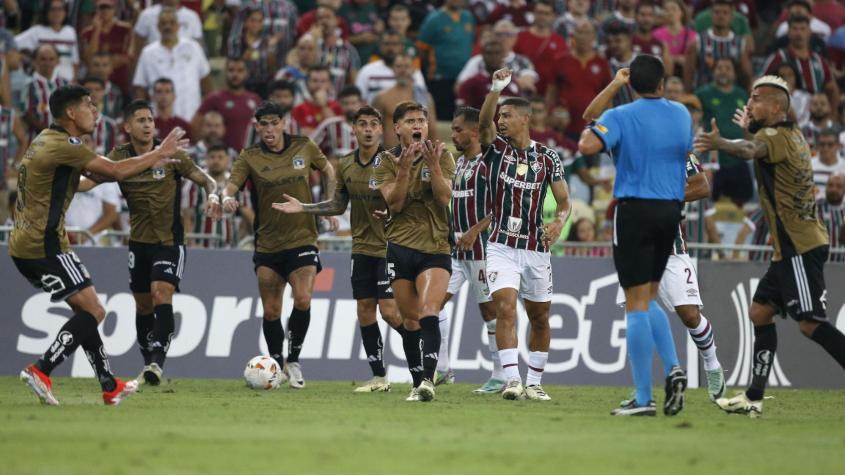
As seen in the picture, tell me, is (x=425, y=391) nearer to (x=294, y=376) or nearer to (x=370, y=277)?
(x=370, y=277)

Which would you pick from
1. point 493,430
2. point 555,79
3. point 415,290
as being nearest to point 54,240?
point 415,290

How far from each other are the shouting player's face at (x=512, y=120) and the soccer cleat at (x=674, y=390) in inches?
136

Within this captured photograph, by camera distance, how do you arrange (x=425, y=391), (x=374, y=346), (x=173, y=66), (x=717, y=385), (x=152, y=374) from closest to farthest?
(x=425, y=391), (x=717, y=385), (x=152, y=374), (x=374, y=346), (x=173, y=66)

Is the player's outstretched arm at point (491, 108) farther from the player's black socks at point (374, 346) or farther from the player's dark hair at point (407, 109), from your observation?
the player's black socks at point (374, 346)

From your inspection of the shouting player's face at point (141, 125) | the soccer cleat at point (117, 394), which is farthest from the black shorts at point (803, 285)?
the shouting player's face at point (141, 125)

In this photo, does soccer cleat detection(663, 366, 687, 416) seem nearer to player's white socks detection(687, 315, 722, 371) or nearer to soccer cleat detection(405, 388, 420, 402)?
player's white socks detection(687, 315, 722, 371)

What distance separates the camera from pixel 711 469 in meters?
7.57

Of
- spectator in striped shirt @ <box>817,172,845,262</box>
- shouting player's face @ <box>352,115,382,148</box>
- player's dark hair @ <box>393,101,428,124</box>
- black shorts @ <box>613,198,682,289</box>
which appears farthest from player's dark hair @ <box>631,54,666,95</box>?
spectator in striped shirt @ <box>817,172,845,262</box>

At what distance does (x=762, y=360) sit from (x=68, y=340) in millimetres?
5845

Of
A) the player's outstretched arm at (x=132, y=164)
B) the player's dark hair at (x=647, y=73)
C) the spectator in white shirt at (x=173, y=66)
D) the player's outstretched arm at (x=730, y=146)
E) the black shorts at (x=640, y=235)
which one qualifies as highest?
the spectator in white shirt at (x=173, y=66)

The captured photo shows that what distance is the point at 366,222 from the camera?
14.5m

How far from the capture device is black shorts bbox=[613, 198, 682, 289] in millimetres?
10398

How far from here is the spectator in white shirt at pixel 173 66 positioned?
21.2m

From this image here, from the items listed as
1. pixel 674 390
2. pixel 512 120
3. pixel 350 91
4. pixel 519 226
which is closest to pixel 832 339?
pixel 674 390
